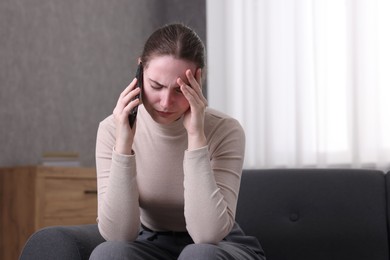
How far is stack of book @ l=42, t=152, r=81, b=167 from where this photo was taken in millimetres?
3209

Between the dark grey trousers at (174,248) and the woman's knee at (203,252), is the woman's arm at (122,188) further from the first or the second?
the woman's knee at (203,252)

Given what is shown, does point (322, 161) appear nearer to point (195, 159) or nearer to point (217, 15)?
point (217, 15)

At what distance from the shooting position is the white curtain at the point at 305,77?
314 cm

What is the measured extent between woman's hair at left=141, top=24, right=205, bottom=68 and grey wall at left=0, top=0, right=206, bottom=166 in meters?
1.67

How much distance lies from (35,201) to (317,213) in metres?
1.36

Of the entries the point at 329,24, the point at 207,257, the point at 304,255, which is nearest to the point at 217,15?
the point at 329,24

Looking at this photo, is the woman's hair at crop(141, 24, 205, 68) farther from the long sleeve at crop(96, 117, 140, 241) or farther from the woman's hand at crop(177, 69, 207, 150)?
the long sleeve at crop(96, 117, 140, 241)

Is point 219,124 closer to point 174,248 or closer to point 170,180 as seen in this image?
point 170,180

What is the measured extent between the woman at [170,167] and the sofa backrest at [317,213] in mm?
343

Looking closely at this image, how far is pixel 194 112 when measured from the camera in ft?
5.76

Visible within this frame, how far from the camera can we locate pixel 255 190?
2.28 meters

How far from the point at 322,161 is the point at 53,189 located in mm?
1360

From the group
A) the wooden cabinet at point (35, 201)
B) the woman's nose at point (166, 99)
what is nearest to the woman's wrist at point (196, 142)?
the woman's nose at point (166, 99)

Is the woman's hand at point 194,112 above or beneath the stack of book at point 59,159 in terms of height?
above
